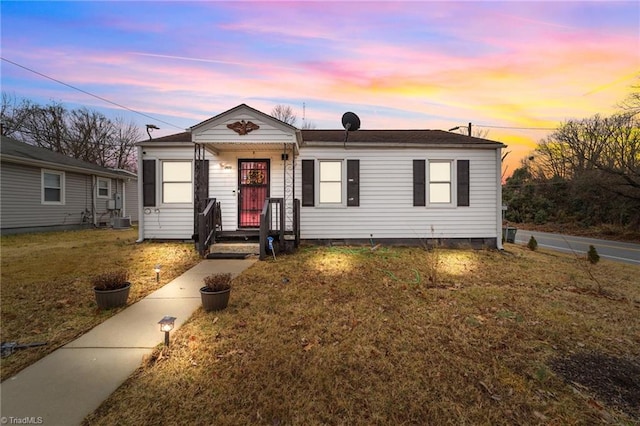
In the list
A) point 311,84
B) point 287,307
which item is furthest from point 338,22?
point 287,307

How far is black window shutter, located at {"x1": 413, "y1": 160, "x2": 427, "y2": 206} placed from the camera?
937 cm

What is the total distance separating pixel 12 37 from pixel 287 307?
13777 mm

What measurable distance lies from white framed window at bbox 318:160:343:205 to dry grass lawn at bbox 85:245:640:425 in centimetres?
444

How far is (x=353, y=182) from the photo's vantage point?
930 cm

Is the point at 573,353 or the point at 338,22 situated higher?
the point at 338,22

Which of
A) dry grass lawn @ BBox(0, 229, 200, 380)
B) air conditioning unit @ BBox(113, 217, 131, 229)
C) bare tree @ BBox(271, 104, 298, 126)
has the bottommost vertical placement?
dry grass lawn @ BBox(0, 229, 200, 380)

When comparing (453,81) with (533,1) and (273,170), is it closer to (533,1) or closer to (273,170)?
(533,1)

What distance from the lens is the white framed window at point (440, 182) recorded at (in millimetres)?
9453

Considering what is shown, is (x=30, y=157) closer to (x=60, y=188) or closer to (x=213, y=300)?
(x=60, y=188)

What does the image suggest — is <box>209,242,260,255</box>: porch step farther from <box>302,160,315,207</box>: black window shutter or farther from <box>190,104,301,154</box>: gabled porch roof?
<box>190,104,301,154</box>: gabled porch roof

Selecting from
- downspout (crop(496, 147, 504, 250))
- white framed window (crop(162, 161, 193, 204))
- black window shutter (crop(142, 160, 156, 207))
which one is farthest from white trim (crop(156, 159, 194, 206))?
downspout (crop(496, 147, 504, 250))

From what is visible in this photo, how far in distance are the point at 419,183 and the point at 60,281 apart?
950cm

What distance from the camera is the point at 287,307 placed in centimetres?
411

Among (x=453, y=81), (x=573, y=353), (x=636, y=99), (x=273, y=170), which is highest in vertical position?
(x=636, y=99)
